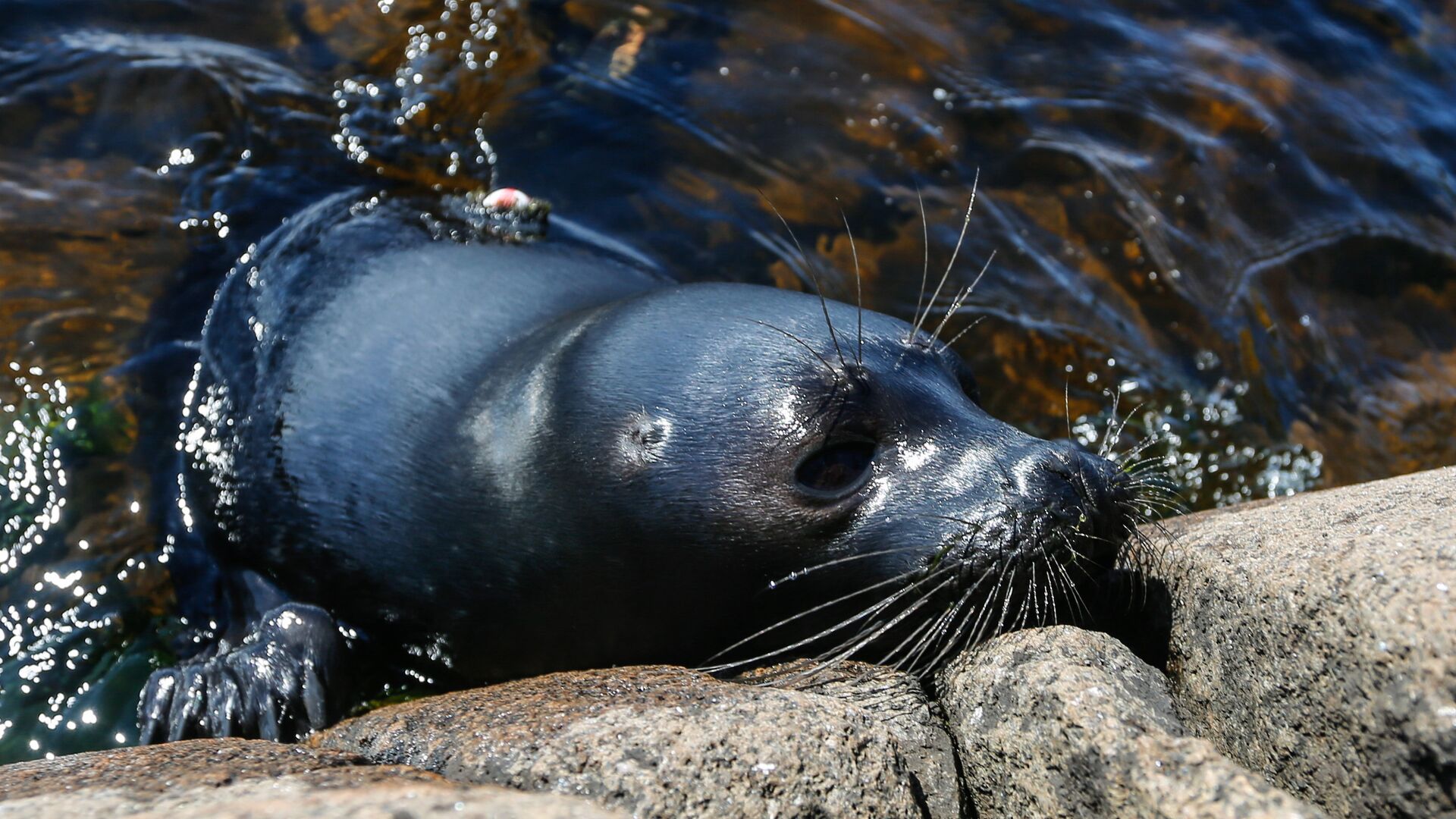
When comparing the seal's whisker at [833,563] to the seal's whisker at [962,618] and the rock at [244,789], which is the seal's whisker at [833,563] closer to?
the seal's whisker at [962,618]

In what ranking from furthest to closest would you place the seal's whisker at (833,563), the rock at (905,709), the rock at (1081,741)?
the seal's whisker at (833,563) → the rock at (905,709) → the rock at (1081,741)

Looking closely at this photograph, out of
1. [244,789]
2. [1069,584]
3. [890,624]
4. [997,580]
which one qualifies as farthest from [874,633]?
[244,789]

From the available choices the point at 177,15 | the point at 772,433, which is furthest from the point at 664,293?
the point at 177,15

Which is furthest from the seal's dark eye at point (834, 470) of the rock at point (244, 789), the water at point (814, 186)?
the water at point (814, 186)

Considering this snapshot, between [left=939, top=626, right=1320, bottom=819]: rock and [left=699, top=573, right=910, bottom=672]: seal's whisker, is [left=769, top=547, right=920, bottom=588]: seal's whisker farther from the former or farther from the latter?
[left=939, top=626, right=1320, bottom=819]: rock

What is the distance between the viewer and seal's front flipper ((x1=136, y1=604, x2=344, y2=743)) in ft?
11.4

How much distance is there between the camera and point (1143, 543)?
3.13m

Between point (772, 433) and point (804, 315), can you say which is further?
point (804, 315)

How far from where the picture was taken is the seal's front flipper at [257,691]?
347cm

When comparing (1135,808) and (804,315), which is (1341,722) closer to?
(1135,808)

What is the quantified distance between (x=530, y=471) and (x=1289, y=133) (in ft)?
16.2

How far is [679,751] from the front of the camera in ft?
7.89

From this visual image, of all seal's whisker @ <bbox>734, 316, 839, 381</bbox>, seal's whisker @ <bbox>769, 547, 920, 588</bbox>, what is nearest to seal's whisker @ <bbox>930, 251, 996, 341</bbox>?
seal's whisker @ <bbox>734, 316, 839, 381</bbox>

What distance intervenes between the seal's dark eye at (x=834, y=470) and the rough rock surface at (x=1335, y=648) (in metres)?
0.78
